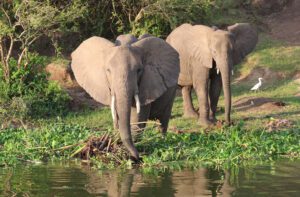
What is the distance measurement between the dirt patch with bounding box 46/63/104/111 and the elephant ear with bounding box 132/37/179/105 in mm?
6607

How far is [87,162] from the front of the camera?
451 inches

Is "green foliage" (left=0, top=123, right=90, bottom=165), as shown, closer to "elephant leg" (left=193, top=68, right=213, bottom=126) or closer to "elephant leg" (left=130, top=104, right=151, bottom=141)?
"elephant leg" (left=130, top=104, right=151, bottom=141)

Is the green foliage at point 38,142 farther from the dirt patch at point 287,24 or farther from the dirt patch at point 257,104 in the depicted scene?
the dirt patch at point 287,24

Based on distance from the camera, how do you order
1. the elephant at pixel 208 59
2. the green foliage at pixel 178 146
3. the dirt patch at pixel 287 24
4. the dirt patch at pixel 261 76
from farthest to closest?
the dirt patch at pixel 287 24 → the dirt patch at pixel 261 76 → the elephant at pixel 208 59 → the green foliage at pixel 178 146

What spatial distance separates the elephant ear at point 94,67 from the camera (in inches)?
454

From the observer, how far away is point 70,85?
2053 centimetres

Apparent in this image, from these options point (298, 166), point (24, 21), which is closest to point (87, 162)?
point (298, 166)

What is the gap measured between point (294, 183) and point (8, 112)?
8.16 m

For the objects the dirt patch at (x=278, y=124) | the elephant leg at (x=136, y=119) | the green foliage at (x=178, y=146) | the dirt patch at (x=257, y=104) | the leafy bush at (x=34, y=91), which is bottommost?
the green foliage at (x=178, y=146)

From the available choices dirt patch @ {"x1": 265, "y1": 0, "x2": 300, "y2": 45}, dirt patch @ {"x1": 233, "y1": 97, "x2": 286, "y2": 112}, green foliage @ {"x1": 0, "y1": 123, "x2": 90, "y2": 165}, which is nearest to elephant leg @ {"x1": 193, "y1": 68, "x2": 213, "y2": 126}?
dirt patch @ {"x1": 233, "y1": 97, "x2": 286, "y2": 112}

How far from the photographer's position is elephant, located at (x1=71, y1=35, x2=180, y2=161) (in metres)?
10.9

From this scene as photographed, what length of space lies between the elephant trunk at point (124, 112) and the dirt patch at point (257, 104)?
7105mm

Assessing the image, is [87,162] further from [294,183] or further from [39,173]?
[294,183]

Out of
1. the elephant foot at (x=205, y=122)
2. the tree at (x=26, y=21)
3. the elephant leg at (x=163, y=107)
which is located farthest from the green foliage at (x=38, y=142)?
the tree at (x=26, y=21)
